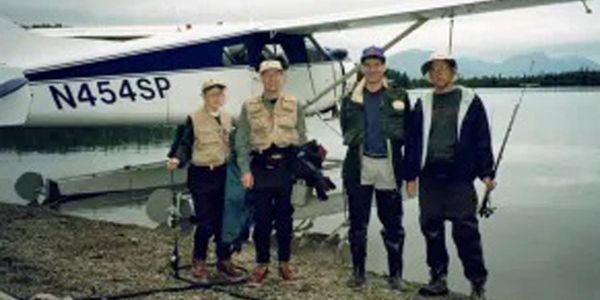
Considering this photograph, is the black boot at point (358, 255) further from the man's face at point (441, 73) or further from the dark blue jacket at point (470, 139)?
the man's face at point (441, 73)

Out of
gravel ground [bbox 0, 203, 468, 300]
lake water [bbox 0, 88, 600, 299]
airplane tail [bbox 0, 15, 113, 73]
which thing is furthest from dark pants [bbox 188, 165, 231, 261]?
airplane tail [bbox 0, 15, 113, 73]

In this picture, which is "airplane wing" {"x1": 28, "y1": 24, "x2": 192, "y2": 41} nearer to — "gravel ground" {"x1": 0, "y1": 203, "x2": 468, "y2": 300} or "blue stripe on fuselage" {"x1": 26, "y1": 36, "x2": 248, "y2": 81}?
"blue stripe on fuselage" {"x1": 26, "y1": 36, "x2": 248, "y2": 81}

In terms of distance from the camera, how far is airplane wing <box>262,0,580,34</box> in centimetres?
851

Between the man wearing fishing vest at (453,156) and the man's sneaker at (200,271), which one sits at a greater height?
the man wearing fishing vest at (453,156)

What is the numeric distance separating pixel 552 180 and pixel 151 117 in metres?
8.00

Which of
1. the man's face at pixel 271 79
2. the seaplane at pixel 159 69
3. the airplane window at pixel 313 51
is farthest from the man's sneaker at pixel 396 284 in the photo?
the airplane window at pixel 313 51

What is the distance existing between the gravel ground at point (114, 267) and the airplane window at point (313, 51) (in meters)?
3.77

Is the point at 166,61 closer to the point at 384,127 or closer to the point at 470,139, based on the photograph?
the point at 384,127

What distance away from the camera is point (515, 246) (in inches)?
311

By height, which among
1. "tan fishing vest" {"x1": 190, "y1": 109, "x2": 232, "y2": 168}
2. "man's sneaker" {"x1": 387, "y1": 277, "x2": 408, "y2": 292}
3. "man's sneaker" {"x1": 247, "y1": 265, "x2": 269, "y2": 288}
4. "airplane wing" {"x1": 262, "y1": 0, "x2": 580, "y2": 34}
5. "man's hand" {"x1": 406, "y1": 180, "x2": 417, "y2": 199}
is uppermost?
"airplane wing" {"x1": 262, "y1": 0, "x2": 580, "y2": 34}

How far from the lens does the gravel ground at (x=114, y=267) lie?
181 inches

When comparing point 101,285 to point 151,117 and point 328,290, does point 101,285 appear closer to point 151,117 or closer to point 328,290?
point 328,290

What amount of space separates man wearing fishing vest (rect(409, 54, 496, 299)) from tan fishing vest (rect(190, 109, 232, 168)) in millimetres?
1291

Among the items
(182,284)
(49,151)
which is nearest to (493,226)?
(182,284)
